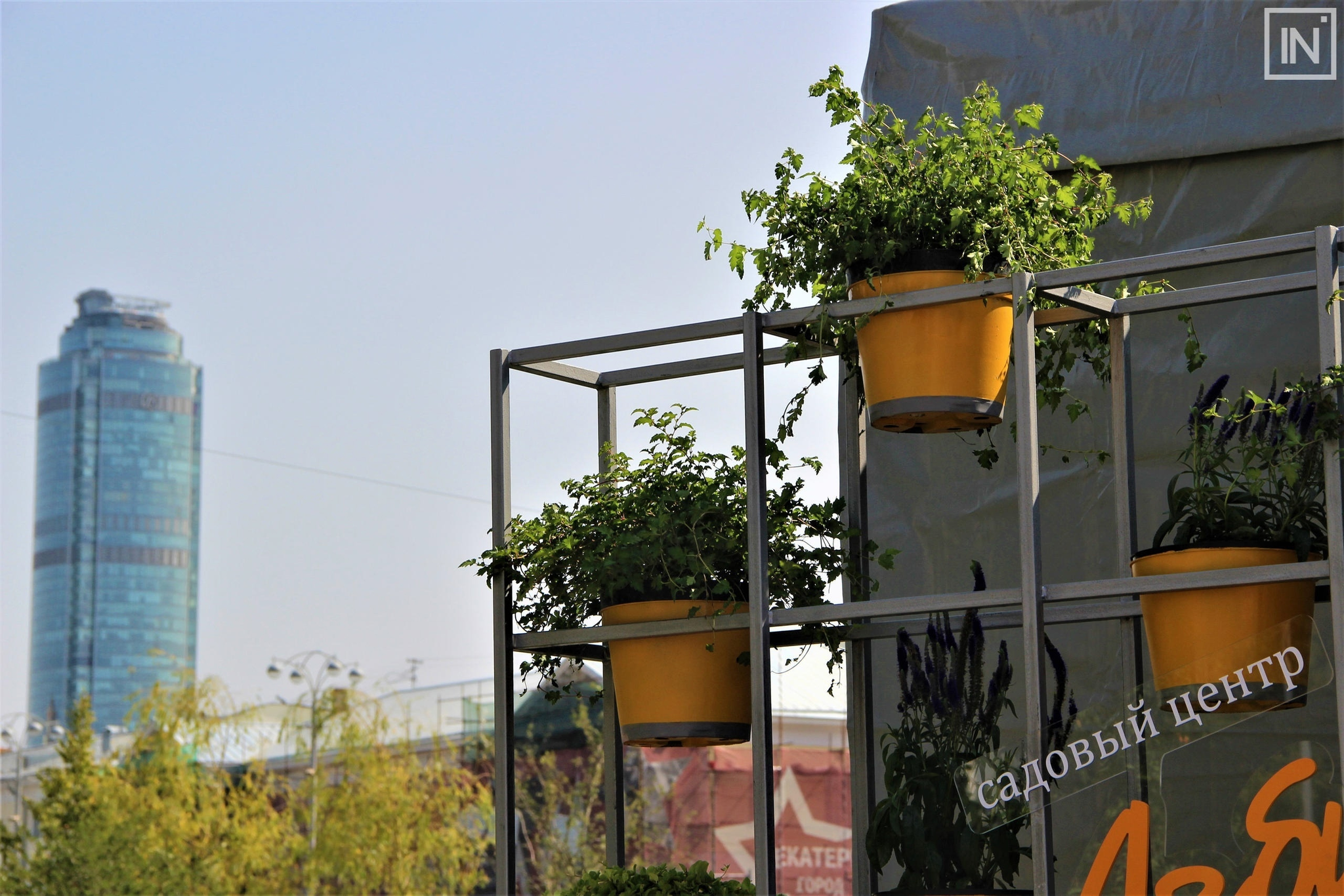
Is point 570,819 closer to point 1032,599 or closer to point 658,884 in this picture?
point 658,884

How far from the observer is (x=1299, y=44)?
13.4 feet

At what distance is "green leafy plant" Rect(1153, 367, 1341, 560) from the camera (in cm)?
246

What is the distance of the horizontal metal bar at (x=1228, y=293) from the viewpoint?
254 cm

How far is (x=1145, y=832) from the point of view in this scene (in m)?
2.50

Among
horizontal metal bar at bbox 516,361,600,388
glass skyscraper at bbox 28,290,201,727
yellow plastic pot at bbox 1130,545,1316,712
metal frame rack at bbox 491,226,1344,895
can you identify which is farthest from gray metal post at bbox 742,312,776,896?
glass skyscraper at bbox 28,290,201,727

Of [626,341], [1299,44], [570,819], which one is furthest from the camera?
[570,819]

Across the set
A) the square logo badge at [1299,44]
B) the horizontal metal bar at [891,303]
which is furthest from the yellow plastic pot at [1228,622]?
the square logo badge at [1299,44]

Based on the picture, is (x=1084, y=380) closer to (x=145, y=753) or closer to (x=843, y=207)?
(x=843, y=207)

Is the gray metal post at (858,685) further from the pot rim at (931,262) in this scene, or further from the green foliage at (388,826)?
the green foliage at (388,826)

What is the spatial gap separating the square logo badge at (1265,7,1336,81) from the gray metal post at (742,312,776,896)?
1964 mm

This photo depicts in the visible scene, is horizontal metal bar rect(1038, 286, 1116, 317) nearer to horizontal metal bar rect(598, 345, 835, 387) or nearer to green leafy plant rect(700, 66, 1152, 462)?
green leafy plant rect(700, 66, 1152, 462)

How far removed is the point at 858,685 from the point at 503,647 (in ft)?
2.29

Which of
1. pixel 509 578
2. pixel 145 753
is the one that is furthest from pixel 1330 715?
pixel 145 753

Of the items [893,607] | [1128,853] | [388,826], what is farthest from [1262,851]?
[388,826]
